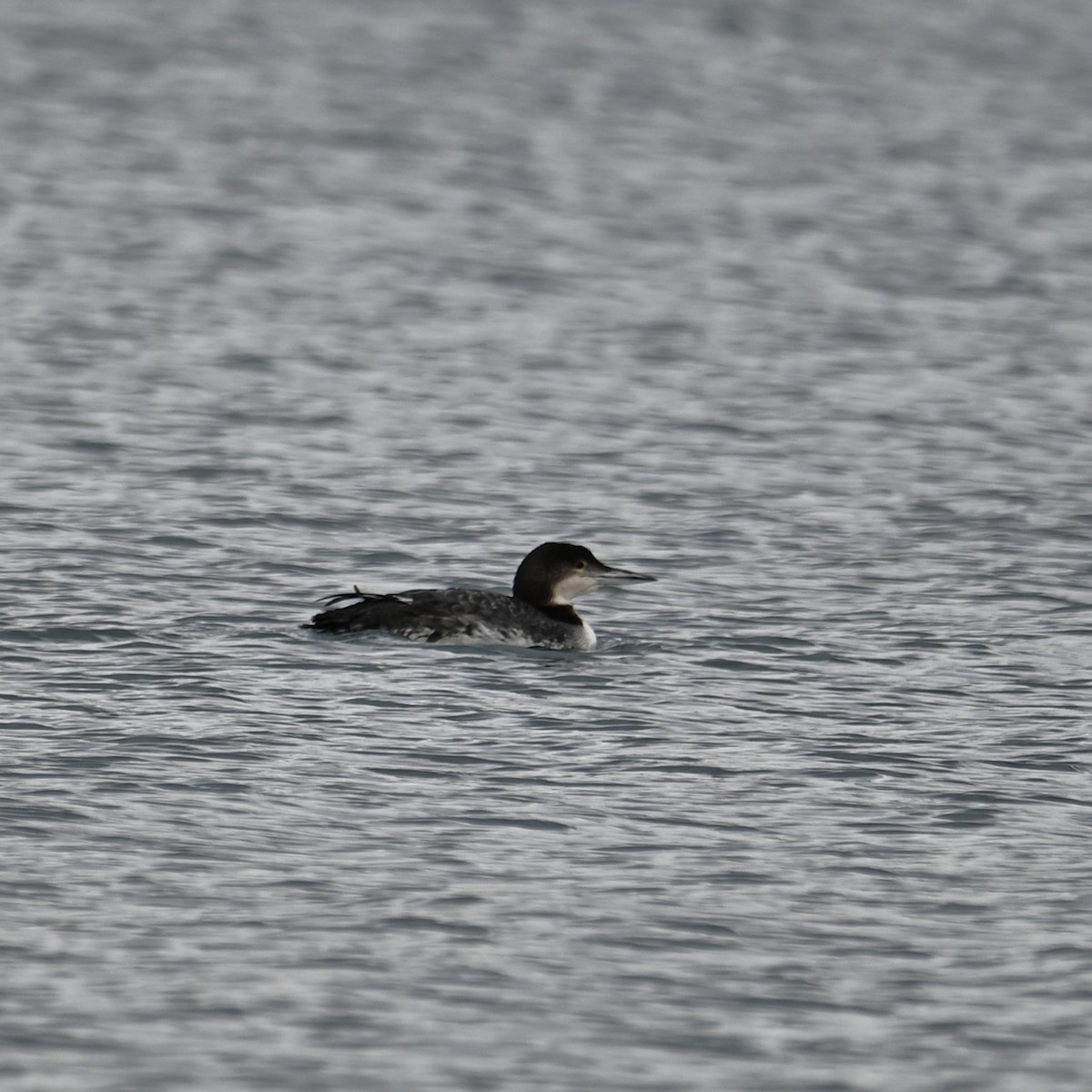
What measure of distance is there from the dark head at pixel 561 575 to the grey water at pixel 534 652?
1.48 feet

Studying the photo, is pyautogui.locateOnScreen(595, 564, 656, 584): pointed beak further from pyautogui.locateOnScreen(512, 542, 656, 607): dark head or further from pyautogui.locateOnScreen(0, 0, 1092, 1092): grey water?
pyautogui.locateOnScreen(0, 0, 1092, 1092): grey water

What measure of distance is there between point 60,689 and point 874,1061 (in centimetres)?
586

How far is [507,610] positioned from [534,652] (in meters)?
0.30

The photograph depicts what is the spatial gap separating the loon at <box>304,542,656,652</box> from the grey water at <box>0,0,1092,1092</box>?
140mm

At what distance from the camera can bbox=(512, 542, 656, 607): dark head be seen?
15656 mm

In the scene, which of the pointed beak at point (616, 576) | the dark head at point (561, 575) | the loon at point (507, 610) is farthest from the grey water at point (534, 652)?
the dark head at point (561, 575)

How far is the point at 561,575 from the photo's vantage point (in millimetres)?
15695

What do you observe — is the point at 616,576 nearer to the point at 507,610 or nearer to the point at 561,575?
the point at 561,575

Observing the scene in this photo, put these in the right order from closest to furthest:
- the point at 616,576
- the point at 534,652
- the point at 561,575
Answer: the point at 534,652, the point at 561,575, the point at 616,576

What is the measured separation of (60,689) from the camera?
1334cm

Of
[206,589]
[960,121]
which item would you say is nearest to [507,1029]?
[206,589]

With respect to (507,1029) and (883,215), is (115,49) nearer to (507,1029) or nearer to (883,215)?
(883,215)

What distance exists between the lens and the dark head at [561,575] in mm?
15656

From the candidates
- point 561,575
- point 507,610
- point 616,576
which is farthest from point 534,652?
point 616,576
